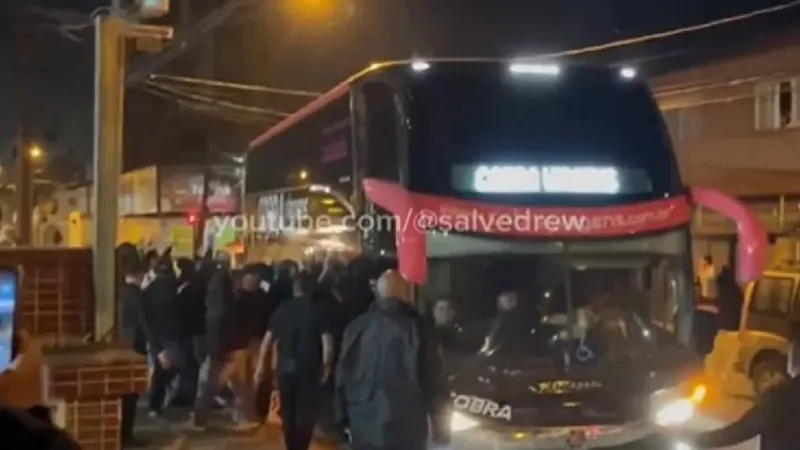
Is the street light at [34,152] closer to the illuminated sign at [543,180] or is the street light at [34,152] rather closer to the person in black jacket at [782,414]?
the illuminated sign at [543,180]

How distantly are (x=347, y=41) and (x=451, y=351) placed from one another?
31561mm

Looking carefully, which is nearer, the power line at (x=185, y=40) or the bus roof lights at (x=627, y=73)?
the bus roof lights at (x=627, y=73)

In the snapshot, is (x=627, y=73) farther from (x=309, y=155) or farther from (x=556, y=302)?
(x=309, y=155)

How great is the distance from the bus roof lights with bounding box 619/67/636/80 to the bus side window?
199cm

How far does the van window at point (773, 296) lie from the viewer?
1596 cm

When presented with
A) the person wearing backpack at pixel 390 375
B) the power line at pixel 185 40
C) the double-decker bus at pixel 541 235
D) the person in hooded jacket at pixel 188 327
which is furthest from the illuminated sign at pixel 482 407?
the power line at pixel 185 40

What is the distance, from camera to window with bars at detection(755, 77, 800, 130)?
28562 millimetres

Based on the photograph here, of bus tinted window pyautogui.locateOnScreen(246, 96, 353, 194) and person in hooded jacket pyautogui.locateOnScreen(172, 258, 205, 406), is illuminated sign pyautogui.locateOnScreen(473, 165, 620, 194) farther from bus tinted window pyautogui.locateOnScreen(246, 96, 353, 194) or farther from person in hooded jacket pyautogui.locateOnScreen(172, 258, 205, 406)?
person in hooded jacket pyautogui.locateOnScreen(172, 258, 205, 406)

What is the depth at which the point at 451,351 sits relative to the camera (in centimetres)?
937

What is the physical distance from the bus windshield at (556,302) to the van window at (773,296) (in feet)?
22.9

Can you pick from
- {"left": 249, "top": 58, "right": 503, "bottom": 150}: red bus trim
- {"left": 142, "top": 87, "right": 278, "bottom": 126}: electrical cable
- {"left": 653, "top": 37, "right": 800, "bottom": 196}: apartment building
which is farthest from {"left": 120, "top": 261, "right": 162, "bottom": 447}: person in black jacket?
{"left": 142, "top": 87, "right": 278, "bottom": 126}: electrical cable

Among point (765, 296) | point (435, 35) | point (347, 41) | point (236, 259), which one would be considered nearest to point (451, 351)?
point (765, 296)

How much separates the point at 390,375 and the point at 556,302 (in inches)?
66.3

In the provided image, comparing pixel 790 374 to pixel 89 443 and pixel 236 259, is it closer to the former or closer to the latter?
pixel 89 443
